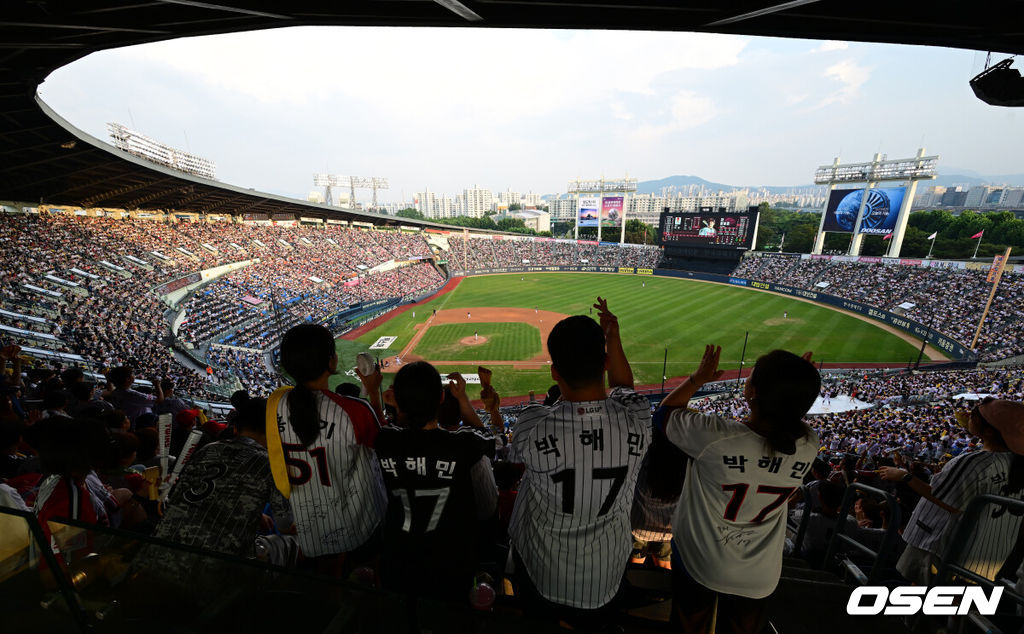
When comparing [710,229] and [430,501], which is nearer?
[430,501]

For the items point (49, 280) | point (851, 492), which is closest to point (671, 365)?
point (851, 492)

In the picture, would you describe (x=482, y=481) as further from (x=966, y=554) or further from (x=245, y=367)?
(x=245, y=367)

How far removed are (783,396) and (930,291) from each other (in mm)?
46888

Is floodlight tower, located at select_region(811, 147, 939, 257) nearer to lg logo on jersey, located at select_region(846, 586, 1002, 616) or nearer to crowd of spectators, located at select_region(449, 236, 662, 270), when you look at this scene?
crowd of spectators, located at select_region(449, 236, 662, 270)

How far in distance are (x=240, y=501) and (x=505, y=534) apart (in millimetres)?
1907

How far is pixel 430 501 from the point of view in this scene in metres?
2.10

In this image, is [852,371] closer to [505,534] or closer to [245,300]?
[505,534]

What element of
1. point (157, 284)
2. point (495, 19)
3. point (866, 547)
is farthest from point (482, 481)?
point (157, 284)

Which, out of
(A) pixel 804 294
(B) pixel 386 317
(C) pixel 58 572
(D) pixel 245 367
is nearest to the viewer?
(C) pixel 58 572

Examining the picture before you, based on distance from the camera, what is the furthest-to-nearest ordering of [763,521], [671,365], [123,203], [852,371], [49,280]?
[123,203], [671,365], [852,371], [49,280], [763,521]

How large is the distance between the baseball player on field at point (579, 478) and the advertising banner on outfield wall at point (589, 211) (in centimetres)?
7360

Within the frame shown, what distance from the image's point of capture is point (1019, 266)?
31.5 meters

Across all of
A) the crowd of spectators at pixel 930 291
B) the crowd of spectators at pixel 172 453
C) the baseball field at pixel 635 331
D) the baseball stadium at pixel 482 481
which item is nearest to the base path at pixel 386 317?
the baseball field at pixel 635 331

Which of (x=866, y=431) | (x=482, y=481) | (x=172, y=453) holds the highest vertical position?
(x=482, y=481)
